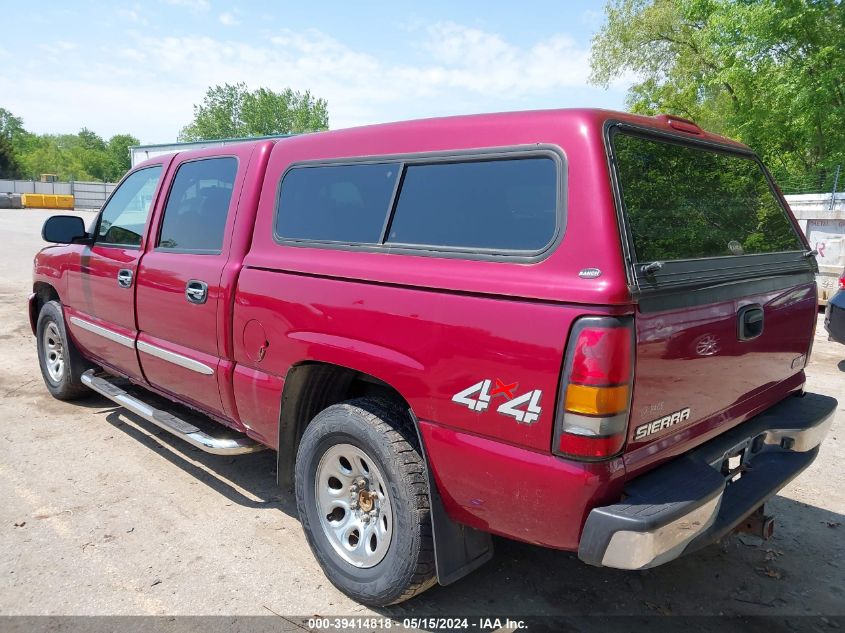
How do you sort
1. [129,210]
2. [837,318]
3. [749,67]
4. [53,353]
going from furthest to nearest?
[749,67], [837,318], [53,353], [129,210]

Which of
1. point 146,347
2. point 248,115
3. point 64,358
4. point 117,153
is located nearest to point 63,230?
point 64,358

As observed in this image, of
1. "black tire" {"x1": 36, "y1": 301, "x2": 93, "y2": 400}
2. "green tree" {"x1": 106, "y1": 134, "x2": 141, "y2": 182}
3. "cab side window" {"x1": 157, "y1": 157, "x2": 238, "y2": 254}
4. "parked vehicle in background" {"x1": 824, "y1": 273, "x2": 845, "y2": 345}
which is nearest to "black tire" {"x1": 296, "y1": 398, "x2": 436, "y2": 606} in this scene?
"cab side window" {"x1": 157, "y1": 157, "x2": 238, "y2": 254}

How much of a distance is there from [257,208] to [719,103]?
96.3ft

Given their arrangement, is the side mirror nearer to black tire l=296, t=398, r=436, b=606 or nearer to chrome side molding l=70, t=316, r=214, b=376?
chrome side molding l=70, t=316, r=214, b=376

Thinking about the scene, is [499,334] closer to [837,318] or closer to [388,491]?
[388,491]

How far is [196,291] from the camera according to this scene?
3.36m

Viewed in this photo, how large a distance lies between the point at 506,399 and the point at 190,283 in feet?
6.84

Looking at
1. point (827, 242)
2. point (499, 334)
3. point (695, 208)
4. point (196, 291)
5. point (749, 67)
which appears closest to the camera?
point (499, 334)


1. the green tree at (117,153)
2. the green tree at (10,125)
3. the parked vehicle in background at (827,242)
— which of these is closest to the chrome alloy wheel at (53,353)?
the parked vehicle in background at (827,242)

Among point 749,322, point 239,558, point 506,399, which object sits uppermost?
point 749,322

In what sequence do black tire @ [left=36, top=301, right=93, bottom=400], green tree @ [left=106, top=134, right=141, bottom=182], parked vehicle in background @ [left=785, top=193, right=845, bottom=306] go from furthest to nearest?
green tree @ [left=106, top=134, right=141, bottom=182], parked vehicle in background @ [left=785, top=193, right=845, bottom=306], black tire @ [left=36, top=301, right=93, bottom=400]

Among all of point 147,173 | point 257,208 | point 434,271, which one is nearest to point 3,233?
point 147,173

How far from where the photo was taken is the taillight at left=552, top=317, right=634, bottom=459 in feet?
6.31

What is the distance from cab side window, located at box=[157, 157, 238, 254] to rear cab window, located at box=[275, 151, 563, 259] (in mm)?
473
